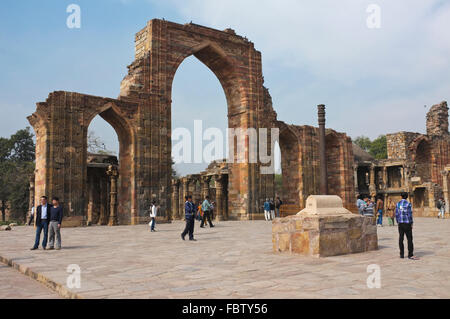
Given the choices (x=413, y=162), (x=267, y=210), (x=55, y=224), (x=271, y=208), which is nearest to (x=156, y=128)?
(x=267, y=210)

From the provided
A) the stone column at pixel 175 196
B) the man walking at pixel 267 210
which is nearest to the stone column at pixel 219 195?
the man walking at pixel 267 210

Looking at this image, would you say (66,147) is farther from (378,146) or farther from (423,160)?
(378,146)

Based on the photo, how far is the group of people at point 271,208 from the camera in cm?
1942

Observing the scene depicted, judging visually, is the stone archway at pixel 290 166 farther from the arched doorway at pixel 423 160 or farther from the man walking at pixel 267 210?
the arched doorway at pixel 423 160

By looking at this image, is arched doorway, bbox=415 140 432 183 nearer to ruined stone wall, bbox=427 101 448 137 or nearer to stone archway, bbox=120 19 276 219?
ruined stone wall, bbox=427 101 448 137

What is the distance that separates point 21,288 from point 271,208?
16.4m

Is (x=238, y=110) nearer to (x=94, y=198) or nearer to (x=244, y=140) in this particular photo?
(x=244, y=140)

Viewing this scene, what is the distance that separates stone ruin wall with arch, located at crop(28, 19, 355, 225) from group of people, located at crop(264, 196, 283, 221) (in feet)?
2.05

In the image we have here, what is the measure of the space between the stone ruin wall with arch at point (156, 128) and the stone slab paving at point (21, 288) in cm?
1063

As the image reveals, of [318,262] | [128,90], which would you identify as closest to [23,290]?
[318,262]

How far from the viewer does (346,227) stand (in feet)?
21.3

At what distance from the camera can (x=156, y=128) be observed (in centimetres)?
1795

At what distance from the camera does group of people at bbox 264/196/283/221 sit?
63.7ft
